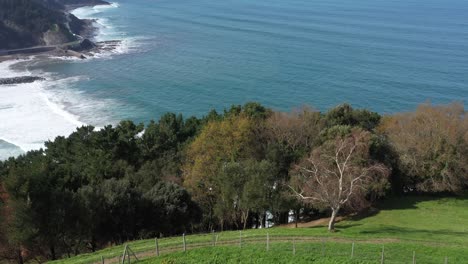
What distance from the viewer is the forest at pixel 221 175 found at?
31.8m

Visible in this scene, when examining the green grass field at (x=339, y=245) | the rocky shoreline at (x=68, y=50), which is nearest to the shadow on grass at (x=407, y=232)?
the green grass field at (x=339, y=245)

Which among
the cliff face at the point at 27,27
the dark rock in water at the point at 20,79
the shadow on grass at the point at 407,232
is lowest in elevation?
the shadow on grass at the point at 407,232

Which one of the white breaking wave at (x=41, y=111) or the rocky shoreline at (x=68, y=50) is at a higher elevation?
the rocky shoreline at (x=68, y=50)

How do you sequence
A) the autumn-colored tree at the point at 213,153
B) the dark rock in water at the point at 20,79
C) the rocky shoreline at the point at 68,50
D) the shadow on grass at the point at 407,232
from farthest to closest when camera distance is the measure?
the rocky shoreline at the point at 68,50 < the dark rock in water at the point at 20,79 < the autumn-colored tree at the point at 213,153 < the shadow on grass at the point at 407,232

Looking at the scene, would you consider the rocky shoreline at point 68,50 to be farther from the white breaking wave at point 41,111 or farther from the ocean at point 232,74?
the white breaking wave at point 41,111

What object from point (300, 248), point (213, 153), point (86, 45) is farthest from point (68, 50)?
point (300, 248)

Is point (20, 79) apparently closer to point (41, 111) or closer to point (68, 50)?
point (41, 111)

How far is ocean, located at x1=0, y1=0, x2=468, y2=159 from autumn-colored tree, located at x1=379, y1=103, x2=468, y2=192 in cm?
4356

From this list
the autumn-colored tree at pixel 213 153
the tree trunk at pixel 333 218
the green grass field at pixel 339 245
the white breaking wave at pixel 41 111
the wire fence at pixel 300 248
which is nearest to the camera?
the green grass field at pixel 339 245

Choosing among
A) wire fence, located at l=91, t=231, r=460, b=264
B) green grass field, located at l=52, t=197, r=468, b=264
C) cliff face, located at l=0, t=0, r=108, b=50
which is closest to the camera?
green grass field, located at l=52, t=197, r=468, b=264

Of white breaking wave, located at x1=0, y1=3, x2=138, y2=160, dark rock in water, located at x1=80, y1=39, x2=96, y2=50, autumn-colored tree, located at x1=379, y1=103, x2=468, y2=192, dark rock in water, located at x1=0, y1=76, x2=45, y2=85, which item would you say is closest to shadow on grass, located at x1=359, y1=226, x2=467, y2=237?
autumn-colored tree, located at x1=379, y1=103, x2=468, y2=192

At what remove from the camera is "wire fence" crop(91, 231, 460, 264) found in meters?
25.6

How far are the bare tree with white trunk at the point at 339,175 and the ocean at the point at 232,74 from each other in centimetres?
5124

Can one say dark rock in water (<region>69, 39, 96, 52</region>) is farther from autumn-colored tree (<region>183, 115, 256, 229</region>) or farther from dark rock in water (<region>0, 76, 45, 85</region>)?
autumn-colored tree (<region>183, 115, 256, 229</region>)
